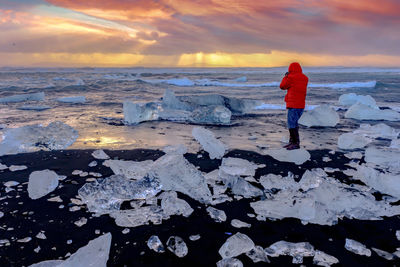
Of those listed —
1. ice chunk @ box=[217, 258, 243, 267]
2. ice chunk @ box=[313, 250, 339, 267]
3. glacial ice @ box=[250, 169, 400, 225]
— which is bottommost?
ice chunk @ box=[217, 258, 243, 267]

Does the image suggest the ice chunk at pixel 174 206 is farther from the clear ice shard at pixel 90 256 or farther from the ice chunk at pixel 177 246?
the clear ice shard at pixel 90 256

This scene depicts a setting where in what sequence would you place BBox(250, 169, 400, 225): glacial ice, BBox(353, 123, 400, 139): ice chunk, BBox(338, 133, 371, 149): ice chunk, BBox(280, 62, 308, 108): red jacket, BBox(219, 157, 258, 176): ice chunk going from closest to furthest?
1. BBox(250, 169, 400, 225): glacial ice
2. BBox(219, 157, 258, 176): ice chunk
3. BBox(280, 62, 308, 108): red jacket
4. BBox(338, 133, 371, 149): ice chunk
5. BBox(353, 123, 400, 139): ice chunk

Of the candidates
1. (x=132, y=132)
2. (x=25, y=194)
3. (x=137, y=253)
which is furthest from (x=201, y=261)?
(x=132, y=132)

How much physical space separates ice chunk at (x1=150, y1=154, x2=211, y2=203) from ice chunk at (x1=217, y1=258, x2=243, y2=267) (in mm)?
954

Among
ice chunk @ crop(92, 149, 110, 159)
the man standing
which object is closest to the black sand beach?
ice chunk @ crop(92, 149, 110, 159)

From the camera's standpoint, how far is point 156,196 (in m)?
2.87

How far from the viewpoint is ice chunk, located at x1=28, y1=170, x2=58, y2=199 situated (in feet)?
9.26

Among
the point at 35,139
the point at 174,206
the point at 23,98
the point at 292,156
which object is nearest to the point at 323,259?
the point at 174,206

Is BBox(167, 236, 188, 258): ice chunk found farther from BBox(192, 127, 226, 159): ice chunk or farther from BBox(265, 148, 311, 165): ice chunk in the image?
BBox(265, 148, 311, 165): ice chunk

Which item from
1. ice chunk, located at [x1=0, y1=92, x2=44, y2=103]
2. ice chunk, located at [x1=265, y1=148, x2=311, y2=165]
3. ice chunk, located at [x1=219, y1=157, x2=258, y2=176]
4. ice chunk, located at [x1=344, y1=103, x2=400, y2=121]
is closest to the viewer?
ice chunk, located at [x1=219, y1=157, x2=258, y2=176]

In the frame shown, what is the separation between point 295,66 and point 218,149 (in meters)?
1.92

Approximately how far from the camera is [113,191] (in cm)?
276

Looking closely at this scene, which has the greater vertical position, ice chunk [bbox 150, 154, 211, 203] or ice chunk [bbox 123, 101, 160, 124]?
ice chunk [bbox 123, 101, 160, 124]

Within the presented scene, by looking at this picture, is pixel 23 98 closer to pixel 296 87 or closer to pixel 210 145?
pixel 210 145
